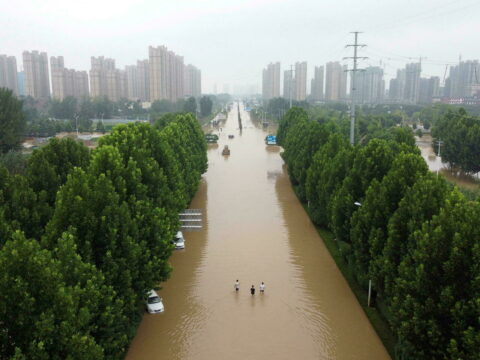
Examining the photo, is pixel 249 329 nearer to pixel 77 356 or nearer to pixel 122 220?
pixel 122 220

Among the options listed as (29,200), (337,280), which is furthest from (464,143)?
(29,200)

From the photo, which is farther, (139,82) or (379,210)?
(139,82)

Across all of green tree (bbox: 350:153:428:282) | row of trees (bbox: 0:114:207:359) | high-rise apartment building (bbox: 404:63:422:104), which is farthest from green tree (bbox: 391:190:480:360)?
high-rise apartment building (bbox: 404:63:422:104)

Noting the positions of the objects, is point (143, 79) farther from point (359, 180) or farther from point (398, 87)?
point (359, 180)

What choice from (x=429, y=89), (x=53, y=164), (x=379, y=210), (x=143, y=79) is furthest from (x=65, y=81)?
(x=379, y=210)

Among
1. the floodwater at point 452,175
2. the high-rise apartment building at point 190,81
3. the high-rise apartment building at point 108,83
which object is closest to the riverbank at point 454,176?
the floodwater at point 452,175
